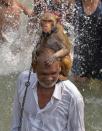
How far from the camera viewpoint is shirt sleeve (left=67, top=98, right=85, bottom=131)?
2.93 meters

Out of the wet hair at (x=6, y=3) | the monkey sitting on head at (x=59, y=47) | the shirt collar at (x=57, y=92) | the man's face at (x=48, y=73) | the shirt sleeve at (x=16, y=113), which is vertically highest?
the monkey sitting on head at (x=59, y=47)

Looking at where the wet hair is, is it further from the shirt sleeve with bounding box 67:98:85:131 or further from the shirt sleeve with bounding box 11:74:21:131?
the shirt sleeve with bounding box 67:98:85:131

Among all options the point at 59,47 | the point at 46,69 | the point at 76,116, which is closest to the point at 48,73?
the point at 46,69

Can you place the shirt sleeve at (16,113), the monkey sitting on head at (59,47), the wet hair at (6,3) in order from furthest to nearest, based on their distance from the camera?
the wet hair at (6,3) → the shirt sleeve at (16,113) → the monkey sitting on head at (59,47)

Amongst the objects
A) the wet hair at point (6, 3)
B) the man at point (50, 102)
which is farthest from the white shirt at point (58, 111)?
the wet hair at point (6, 3)

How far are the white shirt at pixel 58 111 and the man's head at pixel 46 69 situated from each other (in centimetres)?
7

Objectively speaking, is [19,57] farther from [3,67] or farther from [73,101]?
[73,101]

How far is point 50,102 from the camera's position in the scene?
2967 millimetres

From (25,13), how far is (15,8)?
7.1 inches

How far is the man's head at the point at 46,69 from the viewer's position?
288 cm

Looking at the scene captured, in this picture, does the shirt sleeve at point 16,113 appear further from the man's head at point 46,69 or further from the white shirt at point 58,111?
the man's head at point 46,69

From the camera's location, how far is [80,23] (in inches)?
285

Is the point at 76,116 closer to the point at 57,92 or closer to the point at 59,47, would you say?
the point at 57,92

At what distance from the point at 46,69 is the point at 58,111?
9.8 inches
